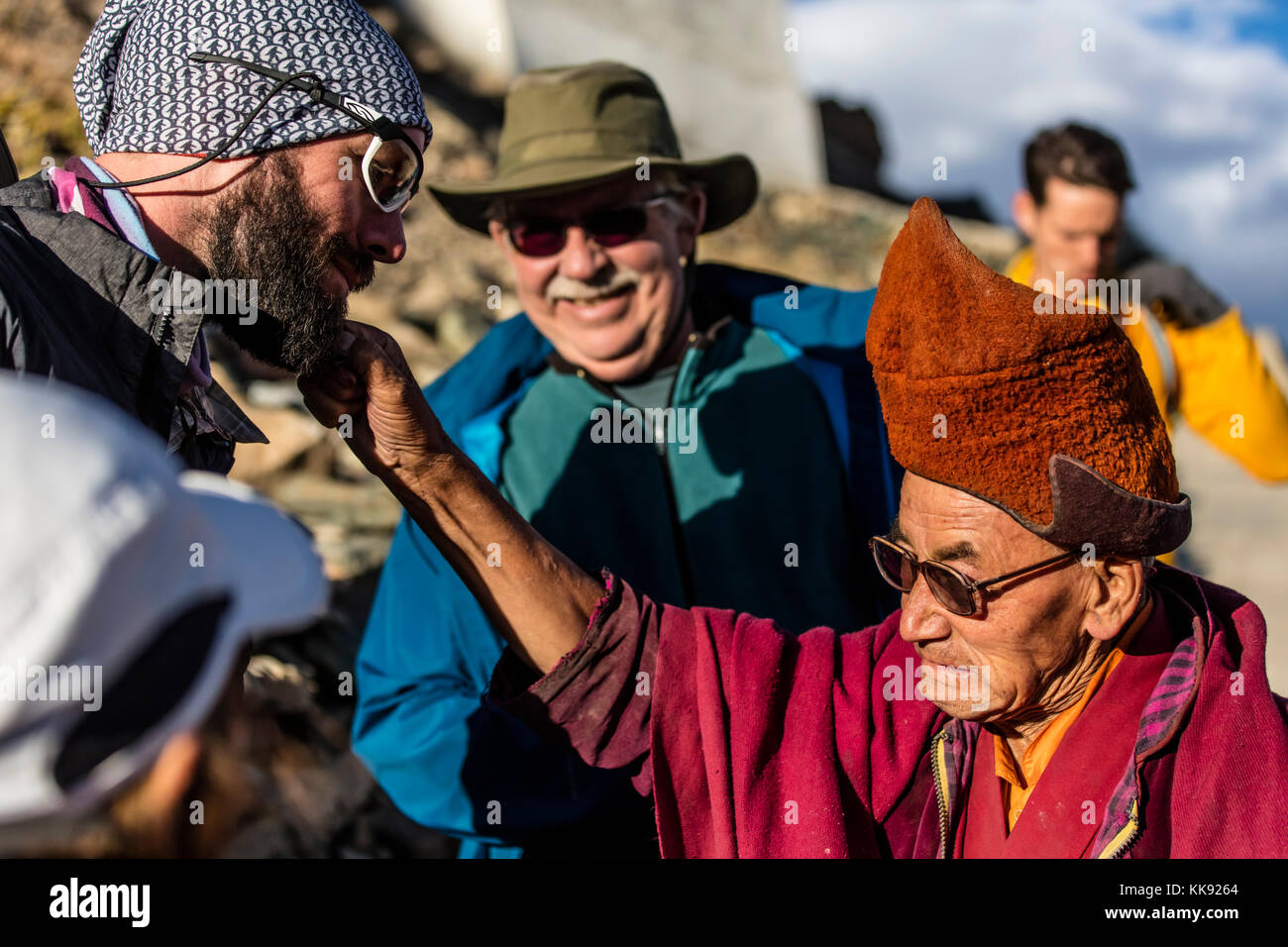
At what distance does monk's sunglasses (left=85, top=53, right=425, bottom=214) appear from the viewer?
7.00 ft

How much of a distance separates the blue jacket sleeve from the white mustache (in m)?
0.80

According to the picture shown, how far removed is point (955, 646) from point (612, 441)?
1349mm

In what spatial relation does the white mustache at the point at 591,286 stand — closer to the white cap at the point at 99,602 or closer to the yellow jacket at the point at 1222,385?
the yellow jacket at the point at 1222,385

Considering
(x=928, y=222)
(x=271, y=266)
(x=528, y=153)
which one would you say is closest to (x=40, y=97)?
(x=528, y=153)

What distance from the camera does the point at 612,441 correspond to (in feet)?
10.4

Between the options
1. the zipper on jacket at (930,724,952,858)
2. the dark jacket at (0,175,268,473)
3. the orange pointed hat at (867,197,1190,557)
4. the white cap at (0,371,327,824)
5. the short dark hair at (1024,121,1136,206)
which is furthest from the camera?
the short dark hair at (1024,121,1136,206)

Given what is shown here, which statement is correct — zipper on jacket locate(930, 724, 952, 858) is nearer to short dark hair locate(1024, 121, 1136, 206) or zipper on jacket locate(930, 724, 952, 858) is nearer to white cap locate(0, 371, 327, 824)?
white cap locate(0, 371, 327, 824)

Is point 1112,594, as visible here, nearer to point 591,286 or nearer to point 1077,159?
point 591,286

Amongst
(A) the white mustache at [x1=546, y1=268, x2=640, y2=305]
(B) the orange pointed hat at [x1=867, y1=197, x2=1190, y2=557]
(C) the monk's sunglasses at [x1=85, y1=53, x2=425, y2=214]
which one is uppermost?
(C) the monk's sunglasses at [x1=85, y1=53, x2=425, y2=214]

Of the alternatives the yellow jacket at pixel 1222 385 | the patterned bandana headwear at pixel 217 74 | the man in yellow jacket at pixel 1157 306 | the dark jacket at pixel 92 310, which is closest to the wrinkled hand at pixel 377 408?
the dark jacket at pixel 92 310

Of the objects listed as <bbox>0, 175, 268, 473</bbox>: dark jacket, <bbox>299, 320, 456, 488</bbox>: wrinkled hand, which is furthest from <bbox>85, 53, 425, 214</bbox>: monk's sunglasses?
<bbox>299, 320, 456, 488</bbox>: wrinkled hand

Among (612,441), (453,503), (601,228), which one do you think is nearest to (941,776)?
(453,503)
